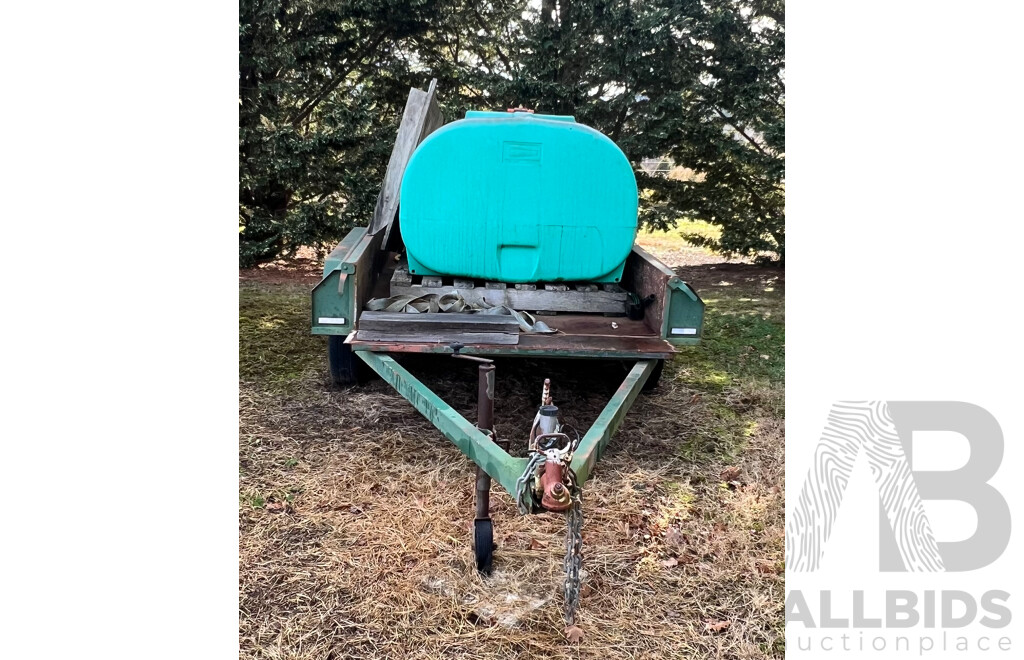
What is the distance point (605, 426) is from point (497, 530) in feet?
2.32

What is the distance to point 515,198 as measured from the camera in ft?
12.1

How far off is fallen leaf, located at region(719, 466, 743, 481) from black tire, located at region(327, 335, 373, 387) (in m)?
2.09

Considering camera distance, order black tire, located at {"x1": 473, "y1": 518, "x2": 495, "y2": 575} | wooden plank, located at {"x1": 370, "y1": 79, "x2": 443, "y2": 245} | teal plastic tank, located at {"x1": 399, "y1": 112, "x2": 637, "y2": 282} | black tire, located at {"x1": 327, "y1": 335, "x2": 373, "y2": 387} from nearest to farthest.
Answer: black tire, located at {"x1": 473, "y1": 518, "x2": 495, "y2": 575}
teal plastic tank, located at {"x1": 399, "y1": 112, "x2": 637, "y2": 282}
black tire, located at {"x1": 327, "y1": 335, "x2": 373, "y2": 387}
wooden plank, located at {"x1": 370, "y1": 79, "x2": 443, "y2": 245}

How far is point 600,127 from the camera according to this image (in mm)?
8211

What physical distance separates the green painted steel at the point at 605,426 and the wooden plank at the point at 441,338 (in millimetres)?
598

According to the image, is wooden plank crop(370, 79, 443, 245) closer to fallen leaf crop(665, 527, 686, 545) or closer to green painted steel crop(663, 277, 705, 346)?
green painted steel crop(663, 277, 705, 346)

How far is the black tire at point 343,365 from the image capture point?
4.17 metres

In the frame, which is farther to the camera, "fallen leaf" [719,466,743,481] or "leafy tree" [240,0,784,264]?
"leafy tree" [240,0,784,264]

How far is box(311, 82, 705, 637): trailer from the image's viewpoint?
213cm

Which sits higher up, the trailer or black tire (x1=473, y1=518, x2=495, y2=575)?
the trailer

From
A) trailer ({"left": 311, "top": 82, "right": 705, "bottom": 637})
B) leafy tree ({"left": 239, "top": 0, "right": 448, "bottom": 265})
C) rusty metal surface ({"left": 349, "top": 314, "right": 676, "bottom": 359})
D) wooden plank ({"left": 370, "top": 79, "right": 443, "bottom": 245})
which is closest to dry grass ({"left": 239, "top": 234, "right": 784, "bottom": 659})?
trailer ({"left": 311, "top": 82, "right": 705, "bottom": 637})

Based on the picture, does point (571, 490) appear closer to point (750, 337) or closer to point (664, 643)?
point (664, 643)

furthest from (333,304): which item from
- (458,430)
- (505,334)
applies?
(458,430)

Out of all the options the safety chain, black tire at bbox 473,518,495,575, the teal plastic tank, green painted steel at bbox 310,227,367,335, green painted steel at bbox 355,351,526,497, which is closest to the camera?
the safety chain
